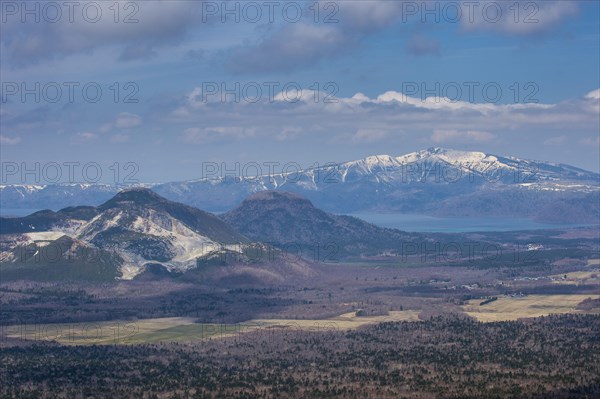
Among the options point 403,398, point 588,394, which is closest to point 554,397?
point 588,394

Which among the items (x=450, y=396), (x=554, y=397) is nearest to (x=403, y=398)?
(x=450, y=396)

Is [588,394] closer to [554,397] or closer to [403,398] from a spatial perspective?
[554,397]

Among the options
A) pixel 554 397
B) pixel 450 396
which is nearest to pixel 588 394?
pixel 554 397

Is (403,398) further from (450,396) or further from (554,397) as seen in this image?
(554,397)

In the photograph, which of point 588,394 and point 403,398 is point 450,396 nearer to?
point 403,398
